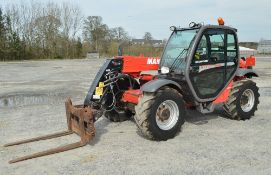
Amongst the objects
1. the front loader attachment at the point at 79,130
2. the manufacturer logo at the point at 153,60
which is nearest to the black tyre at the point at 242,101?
the manufacturer logo at the point at 153,60

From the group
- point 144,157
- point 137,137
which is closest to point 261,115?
point 137,137

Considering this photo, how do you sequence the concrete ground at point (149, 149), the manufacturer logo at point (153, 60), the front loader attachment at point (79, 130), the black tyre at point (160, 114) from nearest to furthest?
the concrete ground at point (149, 149), the front loader attachment at point (79, 130), the black tyre at point (160, 114), the manufacturer logo at point (153, 60)

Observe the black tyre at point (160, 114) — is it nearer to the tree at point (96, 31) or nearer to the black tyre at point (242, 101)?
the black tyre at point (242, 101)

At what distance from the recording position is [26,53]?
4912 cm

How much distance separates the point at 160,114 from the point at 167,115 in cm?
19

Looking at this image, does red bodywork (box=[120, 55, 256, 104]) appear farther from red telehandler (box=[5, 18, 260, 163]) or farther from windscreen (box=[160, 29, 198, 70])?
windscreen (box=[160, 29, 198, 70])

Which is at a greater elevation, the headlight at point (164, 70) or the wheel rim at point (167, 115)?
the headlight at point (164, 70)

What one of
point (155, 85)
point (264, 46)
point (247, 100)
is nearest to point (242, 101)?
point (247, 100)

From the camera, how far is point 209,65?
6500mm

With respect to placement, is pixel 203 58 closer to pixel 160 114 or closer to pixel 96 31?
pixel 160 114

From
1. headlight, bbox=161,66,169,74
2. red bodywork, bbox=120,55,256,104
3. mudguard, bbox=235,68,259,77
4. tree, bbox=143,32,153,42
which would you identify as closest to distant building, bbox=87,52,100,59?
tree, bbox=143,32,153,42

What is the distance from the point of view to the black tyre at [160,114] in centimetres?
545

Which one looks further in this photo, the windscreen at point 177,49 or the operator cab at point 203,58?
the windscreen at point 177,49

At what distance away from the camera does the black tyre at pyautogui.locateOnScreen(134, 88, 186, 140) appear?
5445 millimetres
